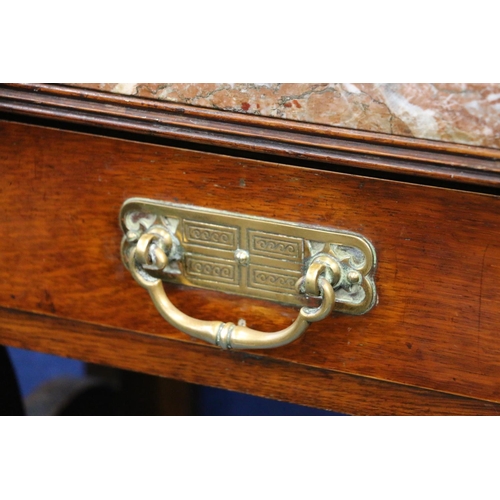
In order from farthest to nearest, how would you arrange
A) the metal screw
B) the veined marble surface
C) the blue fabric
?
1. the blue fabric
2. the metal screw
3. the veined marble surface

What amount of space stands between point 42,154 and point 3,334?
213 mm

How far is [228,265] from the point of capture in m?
0.52

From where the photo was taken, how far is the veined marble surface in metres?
0.40

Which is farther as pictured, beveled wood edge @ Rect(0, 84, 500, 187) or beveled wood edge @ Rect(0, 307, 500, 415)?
beveled wood edge @ Rect(0, 307, 500, 415)

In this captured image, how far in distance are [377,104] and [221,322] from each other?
205mm

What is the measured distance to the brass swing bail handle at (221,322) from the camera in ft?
1.55

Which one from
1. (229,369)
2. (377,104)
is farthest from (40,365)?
(377,104)

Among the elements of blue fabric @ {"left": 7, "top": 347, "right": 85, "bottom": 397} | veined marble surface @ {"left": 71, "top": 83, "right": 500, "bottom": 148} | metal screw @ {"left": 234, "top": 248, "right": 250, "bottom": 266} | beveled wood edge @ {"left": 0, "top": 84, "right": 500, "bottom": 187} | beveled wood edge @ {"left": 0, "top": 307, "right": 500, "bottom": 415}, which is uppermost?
veined marble surface @ {"left": 71, "top": 83, "right": 500, "bottom": 148}

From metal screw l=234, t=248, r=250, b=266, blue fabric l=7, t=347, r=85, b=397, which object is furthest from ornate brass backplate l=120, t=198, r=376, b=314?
blue fabric l=7, t=347, r=85, b=397

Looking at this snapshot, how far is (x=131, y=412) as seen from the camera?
3.34 feet

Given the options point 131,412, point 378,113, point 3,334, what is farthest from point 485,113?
point 131,412

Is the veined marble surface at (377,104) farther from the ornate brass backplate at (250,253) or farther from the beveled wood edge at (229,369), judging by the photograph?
the beveled wood edge at (229,369)

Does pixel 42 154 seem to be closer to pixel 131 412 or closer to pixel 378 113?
pixel 378 113

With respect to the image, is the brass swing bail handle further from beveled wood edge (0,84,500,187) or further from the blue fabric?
the blue fabric
